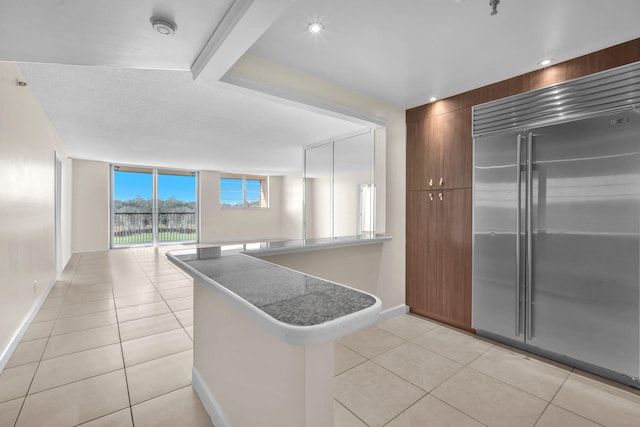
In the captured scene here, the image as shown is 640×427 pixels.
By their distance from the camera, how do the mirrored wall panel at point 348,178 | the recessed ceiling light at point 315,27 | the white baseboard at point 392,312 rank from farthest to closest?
the mirrored wall panel at point 348,178 < the white baseboard at point 392,312 < the recessed ceiling light at point 315,27

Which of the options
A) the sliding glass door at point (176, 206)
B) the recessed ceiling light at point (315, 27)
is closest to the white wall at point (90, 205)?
the sliding glass door at point (176, 206)

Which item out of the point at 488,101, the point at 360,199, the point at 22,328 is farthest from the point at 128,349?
the point at 488,101

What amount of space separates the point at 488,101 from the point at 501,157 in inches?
22.8

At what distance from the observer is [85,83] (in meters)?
2.76

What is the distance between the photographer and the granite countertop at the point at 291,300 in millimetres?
780

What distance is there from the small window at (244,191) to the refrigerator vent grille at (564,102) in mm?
8846

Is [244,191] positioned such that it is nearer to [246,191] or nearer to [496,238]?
[246,191]

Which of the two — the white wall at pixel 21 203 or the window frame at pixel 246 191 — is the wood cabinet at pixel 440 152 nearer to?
the white wall at pixel 21 203

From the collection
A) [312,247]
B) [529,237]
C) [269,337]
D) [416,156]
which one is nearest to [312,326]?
[269,337]

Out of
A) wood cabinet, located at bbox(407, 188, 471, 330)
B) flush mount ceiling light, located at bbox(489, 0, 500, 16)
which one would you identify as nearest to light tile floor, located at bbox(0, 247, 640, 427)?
wood cabinet, located at bbox(407, 188, 471, 330)

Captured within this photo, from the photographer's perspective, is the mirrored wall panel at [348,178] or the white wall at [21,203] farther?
the mirrored wall panel at [348,178]

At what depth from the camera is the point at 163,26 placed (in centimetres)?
147

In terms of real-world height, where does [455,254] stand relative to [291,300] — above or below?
below

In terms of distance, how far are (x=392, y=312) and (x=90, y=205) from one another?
335 inches
